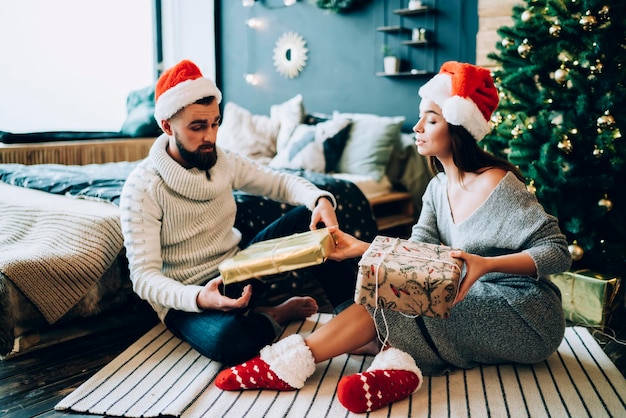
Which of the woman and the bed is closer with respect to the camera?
the woman

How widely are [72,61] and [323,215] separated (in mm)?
3818

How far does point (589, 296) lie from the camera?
7.82ft

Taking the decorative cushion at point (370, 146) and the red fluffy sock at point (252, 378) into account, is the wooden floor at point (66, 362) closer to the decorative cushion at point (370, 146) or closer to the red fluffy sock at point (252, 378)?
the red fluffy sock at point (252, 378)

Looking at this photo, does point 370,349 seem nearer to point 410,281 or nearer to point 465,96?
point 410,281

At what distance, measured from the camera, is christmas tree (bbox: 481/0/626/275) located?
2.34 metres

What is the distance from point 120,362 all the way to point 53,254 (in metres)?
0.46

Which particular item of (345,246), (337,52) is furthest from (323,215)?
(337,52)

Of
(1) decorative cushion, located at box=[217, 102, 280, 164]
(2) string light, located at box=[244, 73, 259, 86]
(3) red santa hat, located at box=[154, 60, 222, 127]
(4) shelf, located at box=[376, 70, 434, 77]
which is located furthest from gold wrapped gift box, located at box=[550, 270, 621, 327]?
(2) string light, located at box=[244, 73, 259, 86]

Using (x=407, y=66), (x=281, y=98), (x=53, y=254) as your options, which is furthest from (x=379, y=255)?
(x=281, y=98)

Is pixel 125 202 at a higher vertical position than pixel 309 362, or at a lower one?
higher

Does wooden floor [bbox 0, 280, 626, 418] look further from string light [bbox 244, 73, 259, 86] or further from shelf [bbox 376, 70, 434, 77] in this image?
string light [bbox 244, 73, 259, 86]

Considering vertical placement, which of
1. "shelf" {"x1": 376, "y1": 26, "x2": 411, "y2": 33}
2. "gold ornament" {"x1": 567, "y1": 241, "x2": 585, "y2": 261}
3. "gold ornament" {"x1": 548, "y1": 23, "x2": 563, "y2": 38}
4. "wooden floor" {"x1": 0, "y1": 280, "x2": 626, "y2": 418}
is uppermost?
→ "shelf" {"x1": 376, "y1": 26, "x2": 411, "y2": 33}

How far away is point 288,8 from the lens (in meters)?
4.72

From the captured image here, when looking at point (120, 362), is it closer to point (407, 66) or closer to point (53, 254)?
point (53, 254)
